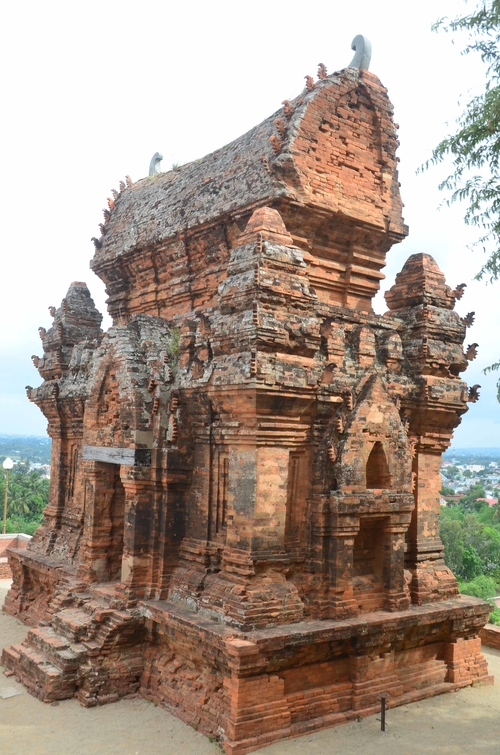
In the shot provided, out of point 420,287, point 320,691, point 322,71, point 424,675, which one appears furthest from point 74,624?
point 322,71

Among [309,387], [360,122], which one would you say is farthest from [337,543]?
[360,122]

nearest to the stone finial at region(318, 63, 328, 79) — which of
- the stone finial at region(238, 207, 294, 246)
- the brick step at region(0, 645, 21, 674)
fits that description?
the stone finial at region(238, 207, 294, 246)

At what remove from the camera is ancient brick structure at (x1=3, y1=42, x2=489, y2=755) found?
826 cm

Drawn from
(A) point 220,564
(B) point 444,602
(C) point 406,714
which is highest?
(A) point 220,564

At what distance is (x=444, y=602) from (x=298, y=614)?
3.11m

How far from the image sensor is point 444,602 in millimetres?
10180

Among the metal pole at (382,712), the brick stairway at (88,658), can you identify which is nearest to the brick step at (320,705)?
the metal pole at (382,712)

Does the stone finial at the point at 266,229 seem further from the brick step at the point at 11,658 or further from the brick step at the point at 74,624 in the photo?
the brick step at the point at 11,658

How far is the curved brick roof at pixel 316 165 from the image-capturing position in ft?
32.4

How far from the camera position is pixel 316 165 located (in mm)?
10117

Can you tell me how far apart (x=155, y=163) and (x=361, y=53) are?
614 cm

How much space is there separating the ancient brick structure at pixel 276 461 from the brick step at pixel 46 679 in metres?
0.03

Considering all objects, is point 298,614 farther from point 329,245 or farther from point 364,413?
point 329,245

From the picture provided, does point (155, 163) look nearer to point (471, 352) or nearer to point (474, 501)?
point (471, 352)
